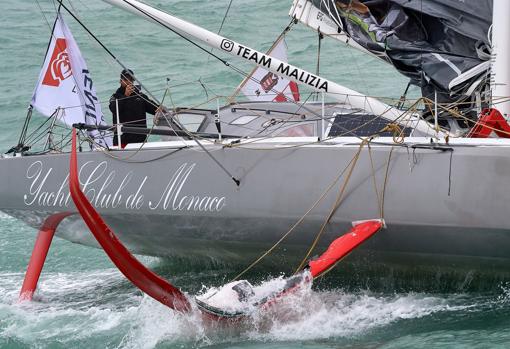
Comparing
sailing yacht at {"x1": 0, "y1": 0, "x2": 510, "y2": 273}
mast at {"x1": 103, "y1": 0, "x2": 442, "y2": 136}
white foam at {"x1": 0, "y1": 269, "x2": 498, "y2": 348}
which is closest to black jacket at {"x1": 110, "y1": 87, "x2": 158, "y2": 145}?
sailing yacht at {"x1": 0, "y1": 0, "x2": 510, "y2": 273}

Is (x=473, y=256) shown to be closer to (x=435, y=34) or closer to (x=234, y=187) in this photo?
(x=234, y=187)

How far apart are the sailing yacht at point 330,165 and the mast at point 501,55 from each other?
0.5 inches

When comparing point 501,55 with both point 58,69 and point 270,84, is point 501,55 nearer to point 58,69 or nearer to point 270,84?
point 270,84

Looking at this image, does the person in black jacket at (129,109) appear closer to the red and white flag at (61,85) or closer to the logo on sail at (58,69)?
the red and white flag at (61,85)

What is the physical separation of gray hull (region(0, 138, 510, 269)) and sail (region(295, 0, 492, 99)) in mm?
1504

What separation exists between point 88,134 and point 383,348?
4.19 meters

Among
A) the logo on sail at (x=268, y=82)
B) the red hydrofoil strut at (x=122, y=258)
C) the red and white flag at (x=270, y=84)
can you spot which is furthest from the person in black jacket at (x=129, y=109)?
the red hydrofoil strut at (x=122, y=258)

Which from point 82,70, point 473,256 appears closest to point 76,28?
point 82,70

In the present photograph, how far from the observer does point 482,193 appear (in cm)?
732

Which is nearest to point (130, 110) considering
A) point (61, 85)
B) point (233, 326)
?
point (61, 85)

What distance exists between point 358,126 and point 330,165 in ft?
2.95

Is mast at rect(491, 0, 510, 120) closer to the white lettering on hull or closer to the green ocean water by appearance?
the green ocean water

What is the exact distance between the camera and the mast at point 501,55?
8195 millimetres

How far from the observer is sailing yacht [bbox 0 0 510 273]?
24.6 feet
